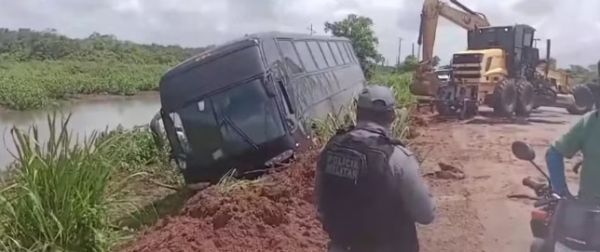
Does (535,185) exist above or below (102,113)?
above

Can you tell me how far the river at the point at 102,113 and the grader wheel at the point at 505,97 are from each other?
520 inches

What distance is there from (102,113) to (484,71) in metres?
21.5

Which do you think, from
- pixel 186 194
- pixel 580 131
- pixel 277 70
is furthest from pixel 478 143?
pixel 580 131

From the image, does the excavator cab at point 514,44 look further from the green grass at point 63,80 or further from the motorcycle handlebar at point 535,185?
the green grass at point 63,80

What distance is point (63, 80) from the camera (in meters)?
40.4

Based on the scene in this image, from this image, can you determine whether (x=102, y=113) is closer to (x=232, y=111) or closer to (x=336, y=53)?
(x=336, y=53)

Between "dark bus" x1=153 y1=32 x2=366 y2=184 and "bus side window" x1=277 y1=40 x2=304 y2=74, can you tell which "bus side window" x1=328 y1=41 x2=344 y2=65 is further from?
"dark bus" x1=153 y1=32 x2=366 y2=184

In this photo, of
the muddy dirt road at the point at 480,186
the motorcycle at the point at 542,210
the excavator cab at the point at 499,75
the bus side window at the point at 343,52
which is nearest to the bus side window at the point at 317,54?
the muddy dirt road at the point at 480,186

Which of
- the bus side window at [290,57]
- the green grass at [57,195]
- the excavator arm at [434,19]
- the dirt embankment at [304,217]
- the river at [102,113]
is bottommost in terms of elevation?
the river at [102,113]

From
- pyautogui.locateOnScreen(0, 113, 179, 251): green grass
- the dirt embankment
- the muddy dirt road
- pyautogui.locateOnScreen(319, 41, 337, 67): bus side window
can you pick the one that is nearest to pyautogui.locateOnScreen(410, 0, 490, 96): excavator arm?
the muddy dirt road

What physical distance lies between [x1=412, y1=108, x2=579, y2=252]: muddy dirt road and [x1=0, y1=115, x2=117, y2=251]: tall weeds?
A: 2859 mm

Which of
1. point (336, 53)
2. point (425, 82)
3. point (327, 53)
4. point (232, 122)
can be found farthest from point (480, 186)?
point (425, 82)

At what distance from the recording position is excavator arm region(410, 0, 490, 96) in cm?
1744

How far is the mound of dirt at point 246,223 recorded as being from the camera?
573 centimetres
